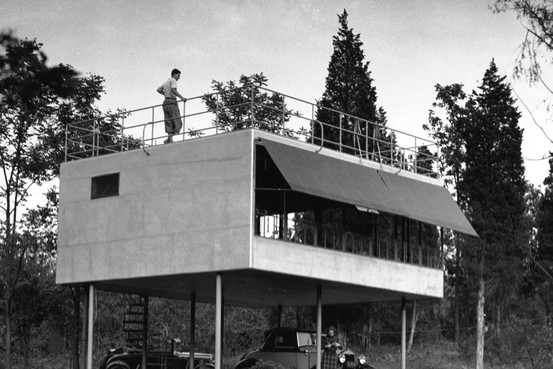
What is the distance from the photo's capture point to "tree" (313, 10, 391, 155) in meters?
55.5

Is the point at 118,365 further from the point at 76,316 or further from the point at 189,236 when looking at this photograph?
the point at 76,316

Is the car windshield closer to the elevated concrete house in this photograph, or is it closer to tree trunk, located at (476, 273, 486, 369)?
the elevated concrete house

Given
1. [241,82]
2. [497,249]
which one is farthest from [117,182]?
[497,249]

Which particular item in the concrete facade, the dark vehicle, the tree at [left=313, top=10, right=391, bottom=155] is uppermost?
the tree at [left=313, top=10, right=391, bottom=155]

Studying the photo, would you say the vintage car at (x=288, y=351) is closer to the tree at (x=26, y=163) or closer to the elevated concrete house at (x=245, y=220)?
the elevated concrete house at (x=245, y=220)

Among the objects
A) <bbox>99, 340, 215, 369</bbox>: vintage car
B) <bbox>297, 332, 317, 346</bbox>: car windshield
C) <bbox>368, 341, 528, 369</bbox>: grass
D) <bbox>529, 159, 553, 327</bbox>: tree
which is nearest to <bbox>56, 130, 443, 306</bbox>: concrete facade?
<bbox>297, 332, 317, 346</bbox>: car windshield

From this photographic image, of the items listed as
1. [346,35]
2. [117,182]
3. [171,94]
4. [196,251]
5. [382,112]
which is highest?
[346,35]

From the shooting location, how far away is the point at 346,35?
58156 mm

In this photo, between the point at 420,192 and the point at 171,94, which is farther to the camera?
the point at 420,192

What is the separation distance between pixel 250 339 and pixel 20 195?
18.6 m

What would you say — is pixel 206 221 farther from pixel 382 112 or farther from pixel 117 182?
pixel 382 112

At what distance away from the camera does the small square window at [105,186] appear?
1258 inches

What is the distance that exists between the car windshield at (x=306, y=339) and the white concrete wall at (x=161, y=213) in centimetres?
577

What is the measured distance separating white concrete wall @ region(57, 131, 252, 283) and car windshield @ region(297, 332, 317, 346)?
577 centimetres
